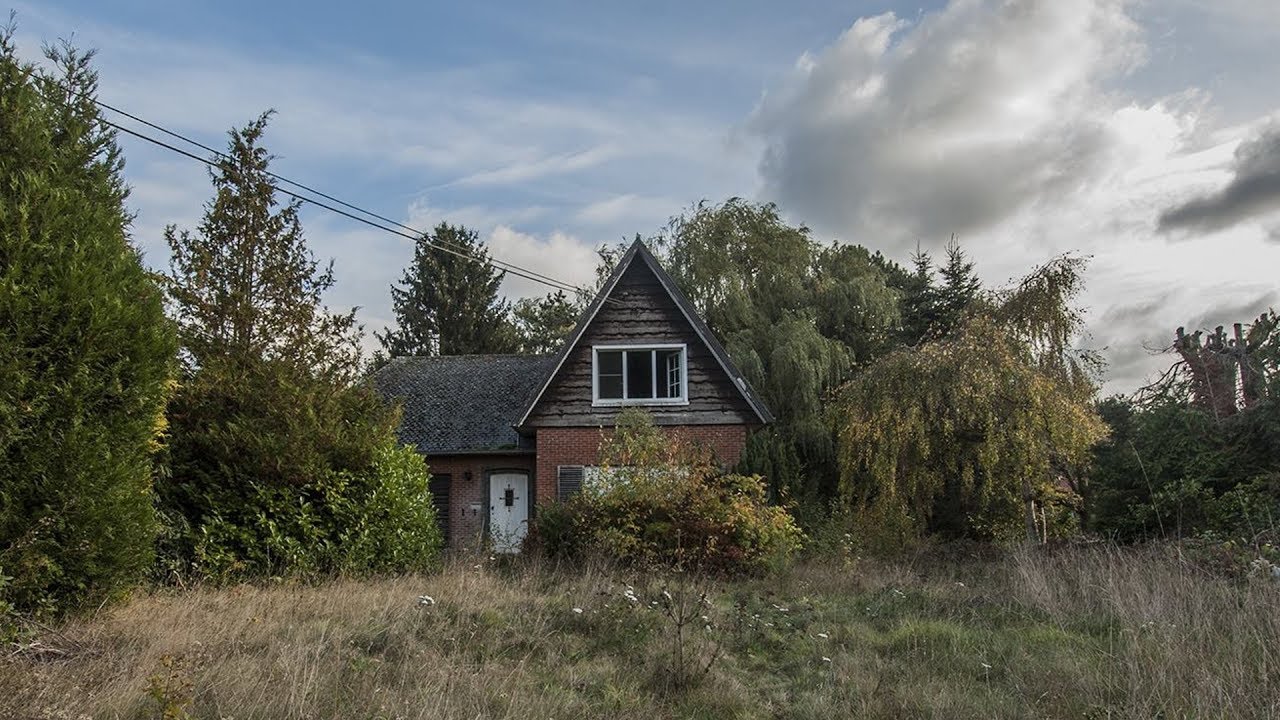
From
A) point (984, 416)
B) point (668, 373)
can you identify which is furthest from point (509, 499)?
point (984, 416)

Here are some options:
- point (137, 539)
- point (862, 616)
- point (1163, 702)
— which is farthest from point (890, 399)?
point (137, 539)

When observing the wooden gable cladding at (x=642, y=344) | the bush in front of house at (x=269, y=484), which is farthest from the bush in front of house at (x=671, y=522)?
the wooden gable cladding at (x=642, y=344)

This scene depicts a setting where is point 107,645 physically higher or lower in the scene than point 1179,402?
lower

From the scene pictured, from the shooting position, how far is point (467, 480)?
20.1m

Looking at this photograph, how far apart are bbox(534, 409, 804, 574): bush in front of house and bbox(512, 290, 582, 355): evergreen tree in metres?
26.3

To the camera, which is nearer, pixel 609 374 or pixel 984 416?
pixel 984 416

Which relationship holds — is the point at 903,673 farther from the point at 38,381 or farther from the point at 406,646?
the point at 38,381

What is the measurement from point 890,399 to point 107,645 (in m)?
13.1

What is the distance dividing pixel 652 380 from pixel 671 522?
6071 mm

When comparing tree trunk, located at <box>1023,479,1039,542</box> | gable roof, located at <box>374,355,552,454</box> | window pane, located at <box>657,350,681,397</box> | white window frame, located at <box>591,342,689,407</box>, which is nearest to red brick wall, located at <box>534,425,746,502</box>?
white window frame, located at <box>591,342,689,407</box>

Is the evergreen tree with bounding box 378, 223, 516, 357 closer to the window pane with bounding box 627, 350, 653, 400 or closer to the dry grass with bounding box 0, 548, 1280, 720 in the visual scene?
the window pane with bounding box 627, 350, 653, 400

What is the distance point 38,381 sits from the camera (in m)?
6.52

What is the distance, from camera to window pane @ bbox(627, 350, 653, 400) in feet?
61.6

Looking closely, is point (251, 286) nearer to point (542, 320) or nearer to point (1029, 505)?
point (1029, 505)
